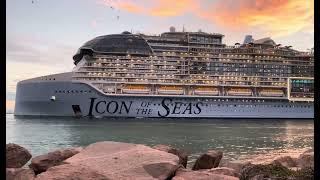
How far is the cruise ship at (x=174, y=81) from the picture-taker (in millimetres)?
57531

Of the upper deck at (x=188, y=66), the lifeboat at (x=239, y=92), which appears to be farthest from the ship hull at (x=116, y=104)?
the upper deck at (x=188, y=66)

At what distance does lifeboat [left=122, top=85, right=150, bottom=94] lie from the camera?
2296 inches

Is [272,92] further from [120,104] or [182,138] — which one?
[182,138]

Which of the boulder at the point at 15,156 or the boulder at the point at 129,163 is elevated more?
the boulder at the point at 129,163

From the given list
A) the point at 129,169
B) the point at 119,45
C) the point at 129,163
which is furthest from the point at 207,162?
the point at 119,45

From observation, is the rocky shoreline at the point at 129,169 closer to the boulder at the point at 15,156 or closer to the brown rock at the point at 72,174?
the brown rock at the point at 72,174

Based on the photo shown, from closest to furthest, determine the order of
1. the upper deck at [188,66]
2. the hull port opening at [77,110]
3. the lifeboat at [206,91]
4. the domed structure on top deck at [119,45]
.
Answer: the hull port opening at [77,110]
the upper deck at [188,66]
the lifeboat at [206,91]
the domed structure on top deck at [119,45]

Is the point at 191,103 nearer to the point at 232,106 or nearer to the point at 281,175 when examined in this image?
the point at 232,106

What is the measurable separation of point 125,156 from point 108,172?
66cm

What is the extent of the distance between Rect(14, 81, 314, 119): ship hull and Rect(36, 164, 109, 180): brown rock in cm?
5062

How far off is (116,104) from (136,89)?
3495 mm

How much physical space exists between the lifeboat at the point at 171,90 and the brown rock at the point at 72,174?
52.7m

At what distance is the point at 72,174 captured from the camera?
6195 millimetres
